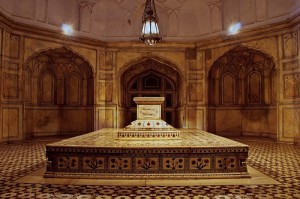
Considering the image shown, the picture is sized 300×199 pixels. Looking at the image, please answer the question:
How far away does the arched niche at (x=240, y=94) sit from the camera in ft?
37.2

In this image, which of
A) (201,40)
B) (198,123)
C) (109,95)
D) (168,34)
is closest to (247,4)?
(201,40)

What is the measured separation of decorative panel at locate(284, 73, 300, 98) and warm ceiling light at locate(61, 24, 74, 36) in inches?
299

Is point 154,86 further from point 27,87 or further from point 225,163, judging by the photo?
point 225,163

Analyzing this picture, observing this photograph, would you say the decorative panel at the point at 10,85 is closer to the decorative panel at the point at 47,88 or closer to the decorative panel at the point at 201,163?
the decorative panel at the point at 47,88

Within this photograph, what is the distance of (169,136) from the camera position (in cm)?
584

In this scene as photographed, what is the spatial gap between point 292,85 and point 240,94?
3280 millimetres

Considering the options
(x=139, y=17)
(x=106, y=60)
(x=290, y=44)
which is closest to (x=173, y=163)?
(x=290, y=44)

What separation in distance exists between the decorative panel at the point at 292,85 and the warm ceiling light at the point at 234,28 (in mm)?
2454

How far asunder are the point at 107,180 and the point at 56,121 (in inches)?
343

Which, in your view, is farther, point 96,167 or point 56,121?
point 56,121

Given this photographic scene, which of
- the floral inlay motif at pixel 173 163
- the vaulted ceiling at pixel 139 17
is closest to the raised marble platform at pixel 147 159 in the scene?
the floral inlay motif at pixel 173 163

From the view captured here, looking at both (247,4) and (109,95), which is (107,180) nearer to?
(109,95)

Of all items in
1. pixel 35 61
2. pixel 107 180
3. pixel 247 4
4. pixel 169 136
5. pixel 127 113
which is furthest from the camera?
pixel 127 113

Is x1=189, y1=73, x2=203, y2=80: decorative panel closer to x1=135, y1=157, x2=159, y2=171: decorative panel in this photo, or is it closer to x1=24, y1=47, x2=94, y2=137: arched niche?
x1=24, y1=47, x2=94, y2=137: arched niche
